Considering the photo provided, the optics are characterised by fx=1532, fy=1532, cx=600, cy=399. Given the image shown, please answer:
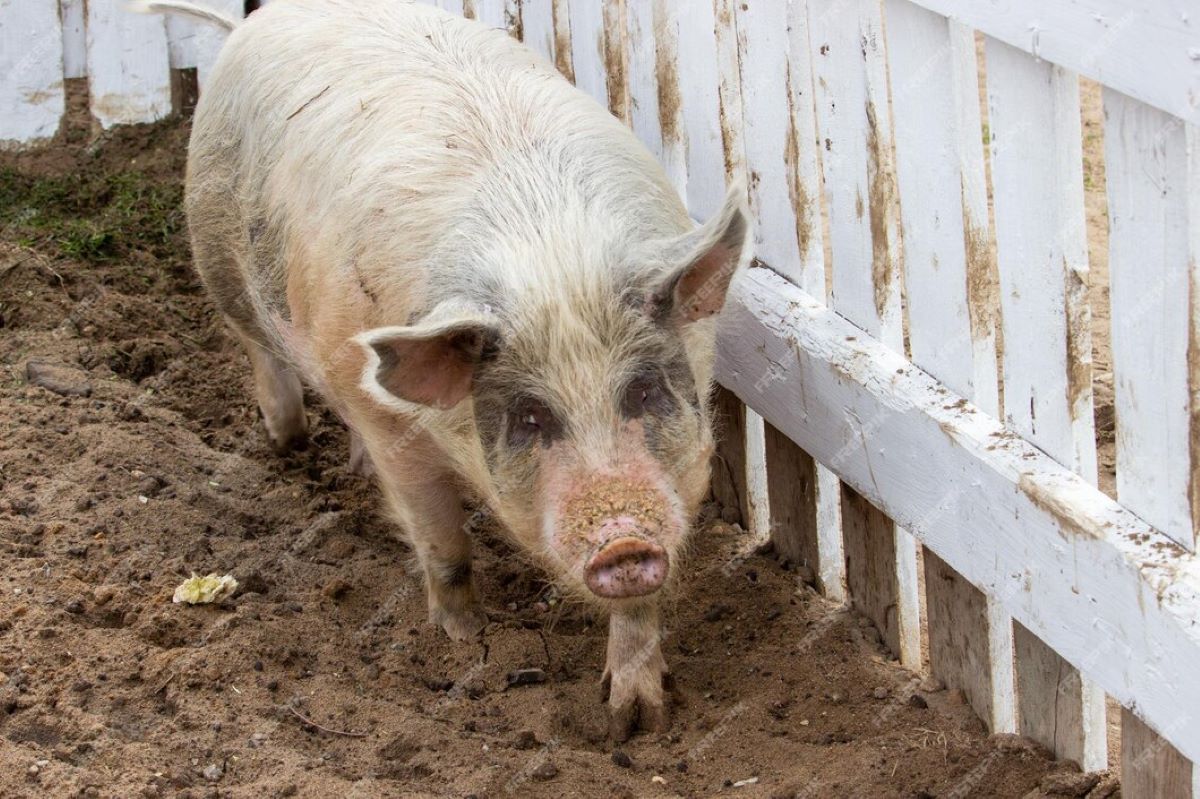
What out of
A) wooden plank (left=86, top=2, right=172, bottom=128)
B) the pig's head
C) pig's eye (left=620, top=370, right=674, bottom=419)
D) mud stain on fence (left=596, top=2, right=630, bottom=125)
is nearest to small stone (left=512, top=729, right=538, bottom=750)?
the pig's head

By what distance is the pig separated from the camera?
367cm

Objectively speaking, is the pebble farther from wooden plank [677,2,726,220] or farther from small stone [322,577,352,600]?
wooden plank [677,2,726,220]

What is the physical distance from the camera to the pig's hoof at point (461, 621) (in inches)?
188

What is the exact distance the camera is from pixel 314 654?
4.48m

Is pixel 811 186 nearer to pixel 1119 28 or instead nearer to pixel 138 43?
pixel 1119 28

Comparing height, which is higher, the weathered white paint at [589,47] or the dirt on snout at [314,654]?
the weathered white paint at [589,47]

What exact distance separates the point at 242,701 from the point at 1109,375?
11.3 feet

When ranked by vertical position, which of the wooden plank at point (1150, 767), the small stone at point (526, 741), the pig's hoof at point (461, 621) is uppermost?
the wooden plank at point (1150, 767)

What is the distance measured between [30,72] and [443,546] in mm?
4446

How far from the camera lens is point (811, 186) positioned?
440cm

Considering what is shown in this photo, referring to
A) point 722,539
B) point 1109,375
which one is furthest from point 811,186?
point 1109,375

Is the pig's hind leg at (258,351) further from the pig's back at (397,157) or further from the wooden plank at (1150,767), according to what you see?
the wooden plank at (1150,767)

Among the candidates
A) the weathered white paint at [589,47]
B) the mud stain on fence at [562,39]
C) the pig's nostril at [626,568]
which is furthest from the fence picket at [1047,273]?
the mud stain on fence at [562,39]

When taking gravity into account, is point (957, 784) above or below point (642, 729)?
above
